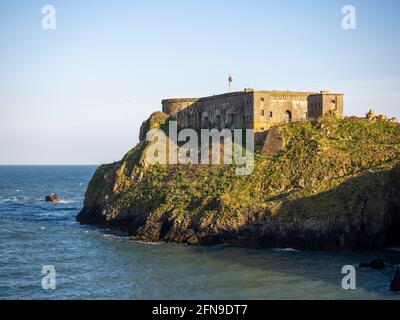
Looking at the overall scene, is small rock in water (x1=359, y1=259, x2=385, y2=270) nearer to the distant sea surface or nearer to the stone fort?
the distant sea surface

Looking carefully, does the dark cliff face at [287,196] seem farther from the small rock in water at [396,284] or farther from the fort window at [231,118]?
the small rock in water at [396,284]

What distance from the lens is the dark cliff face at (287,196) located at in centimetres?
7269

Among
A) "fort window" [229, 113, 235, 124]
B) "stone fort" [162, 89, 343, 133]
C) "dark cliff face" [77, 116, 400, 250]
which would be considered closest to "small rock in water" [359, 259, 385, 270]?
"dark cliff face" [77, 116, 400, 250]

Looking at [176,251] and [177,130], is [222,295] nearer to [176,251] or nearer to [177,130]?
[176,251]

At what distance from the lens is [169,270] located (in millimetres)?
61938

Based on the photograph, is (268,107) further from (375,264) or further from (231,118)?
(375,264)

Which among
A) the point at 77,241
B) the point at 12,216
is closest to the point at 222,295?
the point at 77,241

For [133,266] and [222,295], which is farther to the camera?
[133,266]

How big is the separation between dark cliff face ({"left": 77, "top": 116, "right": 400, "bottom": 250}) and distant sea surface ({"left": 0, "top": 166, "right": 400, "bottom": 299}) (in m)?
2.84

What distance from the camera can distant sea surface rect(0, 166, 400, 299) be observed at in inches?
2119
